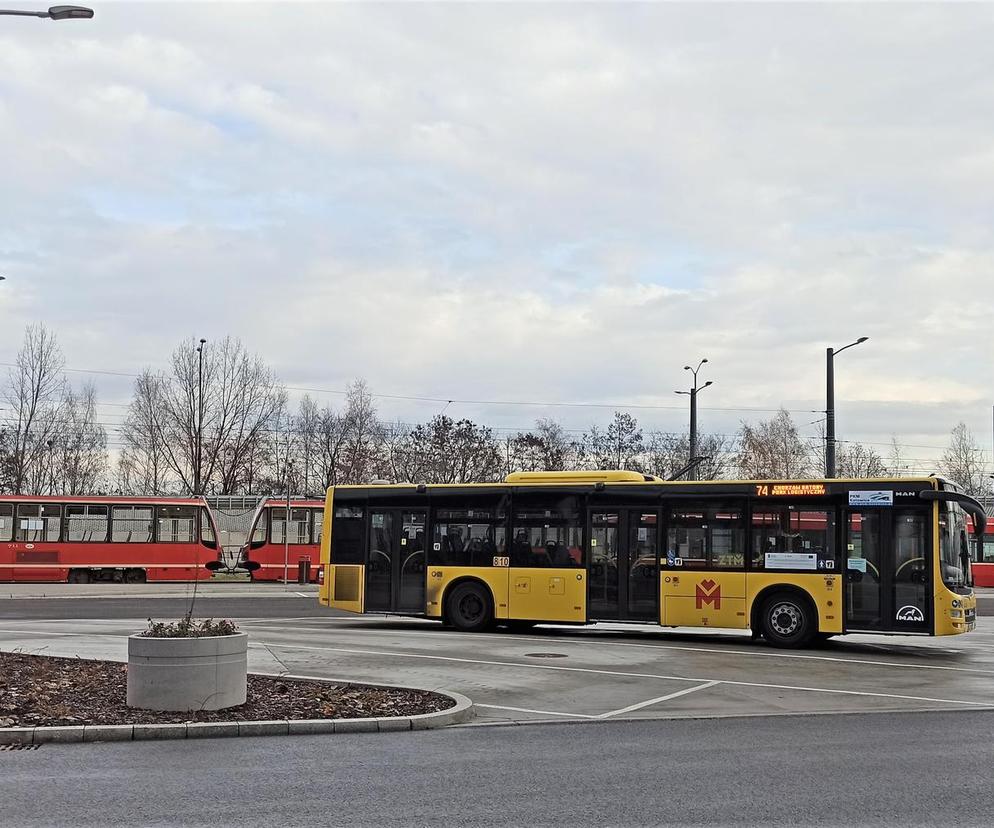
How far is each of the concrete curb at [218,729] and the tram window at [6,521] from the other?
31226 millimetres

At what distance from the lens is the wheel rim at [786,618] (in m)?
19.0

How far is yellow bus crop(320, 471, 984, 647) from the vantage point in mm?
18438

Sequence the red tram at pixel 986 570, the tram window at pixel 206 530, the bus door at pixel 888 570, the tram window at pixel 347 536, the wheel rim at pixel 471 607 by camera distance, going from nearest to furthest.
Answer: the bus door at pixel 888 570 → the wheel rim at pixel 471 607 → the tram window at pixel 347 536 → the tram window at pixel 206 530 → the red tram at pixel 986 570

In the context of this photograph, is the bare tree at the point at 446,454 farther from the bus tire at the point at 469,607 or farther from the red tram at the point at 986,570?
the bus tire at the point at 469,607

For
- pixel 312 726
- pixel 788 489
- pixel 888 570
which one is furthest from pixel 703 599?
pixel 312 726

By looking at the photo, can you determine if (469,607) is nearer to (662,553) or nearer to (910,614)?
(662,553)

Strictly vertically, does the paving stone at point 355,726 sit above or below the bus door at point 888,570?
below

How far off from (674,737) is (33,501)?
33305mm

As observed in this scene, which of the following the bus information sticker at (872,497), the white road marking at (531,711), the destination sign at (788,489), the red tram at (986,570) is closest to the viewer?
the white road marking at (531,711)

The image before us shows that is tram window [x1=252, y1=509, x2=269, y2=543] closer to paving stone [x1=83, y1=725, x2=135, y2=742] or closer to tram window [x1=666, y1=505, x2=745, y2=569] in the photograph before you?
tram window [x1=666, y1=505, x2=745, y2=569]

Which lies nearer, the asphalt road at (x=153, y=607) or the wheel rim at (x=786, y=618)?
the wheel rim at (x=786, y=618)

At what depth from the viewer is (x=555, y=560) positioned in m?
20.9

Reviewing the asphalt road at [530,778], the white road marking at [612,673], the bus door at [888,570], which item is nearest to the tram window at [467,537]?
the white road marking at [612,673]

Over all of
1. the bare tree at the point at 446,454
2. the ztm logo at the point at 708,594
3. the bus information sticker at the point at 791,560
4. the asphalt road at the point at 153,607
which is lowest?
the asphalt road at the point at 153,607
